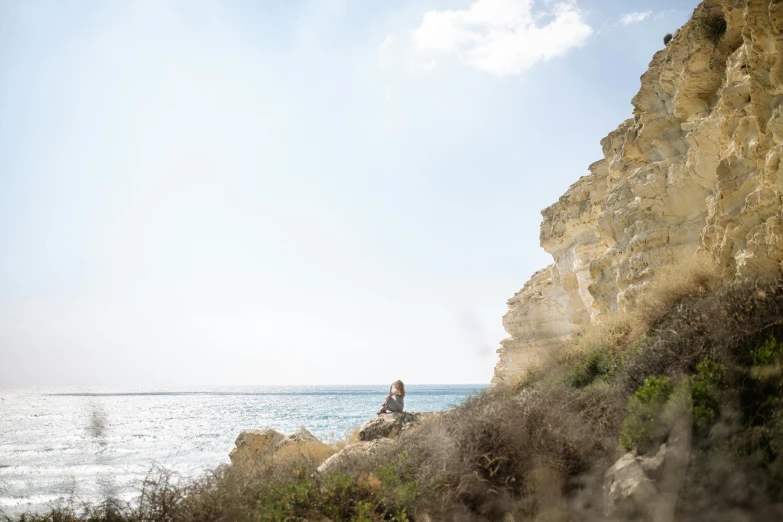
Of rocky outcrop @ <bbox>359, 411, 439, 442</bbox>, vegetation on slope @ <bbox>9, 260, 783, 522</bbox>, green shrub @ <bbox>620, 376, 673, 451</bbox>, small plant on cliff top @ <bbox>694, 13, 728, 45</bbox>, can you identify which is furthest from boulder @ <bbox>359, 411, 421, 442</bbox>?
small plant on cliff top @ <bbox>694, 13, 728, 45</bbox>

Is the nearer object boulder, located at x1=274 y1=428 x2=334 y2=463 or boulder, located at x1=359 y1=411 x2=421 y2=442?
boulder, located at x1=274 y1=428 x2=334 y2=463

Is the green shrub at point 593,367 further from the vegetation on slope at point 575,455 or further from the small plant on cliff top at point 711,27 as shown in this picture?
the small plant on cliff top at point 711,27

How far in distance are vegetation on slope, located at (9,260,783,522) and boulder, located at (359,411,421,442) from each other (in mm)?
2617

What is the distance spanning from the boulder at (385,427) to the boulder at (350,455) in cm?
124

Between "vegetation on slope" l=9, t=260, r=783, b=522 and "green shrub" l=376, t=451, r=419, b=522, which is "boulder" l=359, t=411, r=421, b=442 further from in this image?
"green shrub" l=376, t=451, r=419, b=522

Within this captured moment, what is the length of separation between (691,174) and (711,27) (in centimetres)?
317

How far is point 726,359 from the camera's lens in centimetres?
520

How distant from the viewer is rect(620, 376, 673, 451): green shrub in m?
4.73

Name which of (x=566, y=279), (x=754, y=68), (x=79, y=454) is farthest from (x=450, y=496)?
(x=79, y=454)

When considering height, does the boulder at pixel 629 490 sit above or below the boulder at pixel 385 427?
above

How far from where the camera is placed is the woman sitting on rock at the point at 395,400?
36.8ft

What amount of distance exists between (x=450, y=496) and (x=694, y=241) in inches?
323

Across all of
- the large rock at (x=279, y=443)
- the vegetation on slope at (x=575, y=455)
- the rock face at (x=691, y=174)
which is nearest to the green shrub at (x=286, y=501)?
the vegetation on slope at (x=575, y=455)

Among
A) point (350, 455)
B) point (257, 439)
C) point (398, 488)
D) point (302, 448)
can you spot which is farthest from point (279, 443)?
point (398, 488)
